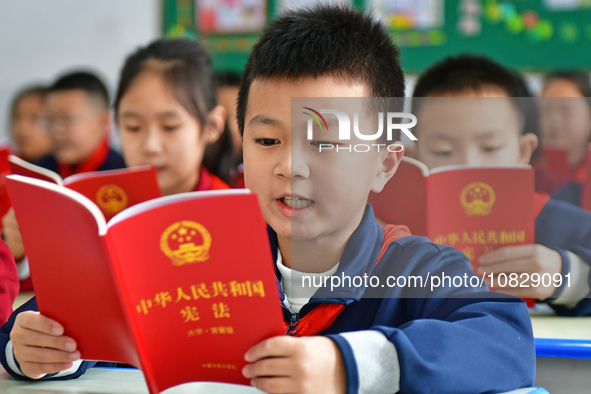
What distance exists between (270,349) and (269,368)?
0.06ft

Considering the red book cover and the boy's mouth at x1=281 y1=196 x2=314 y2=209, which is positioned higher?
the boy's mouth at x1=281 y1=196 x2=314 y2=209

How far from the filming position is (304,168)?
79cm

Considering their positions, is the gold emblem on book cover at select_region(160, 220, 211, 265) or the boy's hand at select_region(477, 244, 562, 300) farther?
the boy's hand at select_region(477, 244, 562, 300)

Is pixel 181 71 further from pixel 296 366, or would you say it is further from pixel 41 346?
pixel 296 366

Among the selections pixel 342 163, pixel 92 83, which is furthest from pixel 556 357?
pixel 92 83

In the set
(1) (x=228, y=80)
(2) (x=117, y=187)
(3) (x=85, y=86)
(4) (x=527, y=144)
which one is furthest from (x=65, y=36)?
(4) (x=527, y=144)

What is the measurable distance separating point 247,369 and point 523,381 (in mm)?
309

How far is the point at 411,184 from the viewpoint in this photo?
94 cm

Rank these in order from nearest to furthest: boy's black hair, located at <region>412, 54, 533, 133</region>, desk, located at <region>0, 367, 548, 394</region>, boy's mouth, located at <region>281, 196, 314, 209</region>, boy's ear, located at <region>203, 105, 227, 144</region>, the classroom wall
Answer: desk, located at <region>0, 367, 548, 394</region> < boy's mouth, located at <region>281, 196, 314, 209</region> < boy's black hair, located at <region>412, 54, 533, 133</region> < boy's ear, located at <region>203, 105, 227, 144</region> < the classroom wall

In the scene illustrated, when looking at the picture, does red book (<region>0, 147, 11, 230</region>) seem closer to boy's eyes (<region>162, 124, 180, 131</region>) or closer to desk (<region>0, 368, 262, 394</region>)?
boy's eyes (<region>162, 124, 180, 131</region>)

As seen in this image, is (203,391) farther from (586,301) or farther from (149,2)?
(149,2)

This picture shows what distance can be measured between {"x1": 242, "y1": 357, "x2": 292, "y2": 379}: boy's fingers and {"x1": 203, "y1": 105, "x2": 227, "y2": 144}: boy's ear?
4.27ft

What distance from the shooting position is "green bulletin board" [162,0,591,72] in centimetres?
314

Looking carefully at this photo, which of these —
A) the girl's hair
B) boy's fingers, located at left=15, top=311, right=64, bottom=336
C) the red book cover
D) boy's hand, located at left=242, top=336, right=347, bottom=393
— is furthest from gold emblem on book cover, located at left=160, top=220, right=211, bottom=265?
the red book cover
